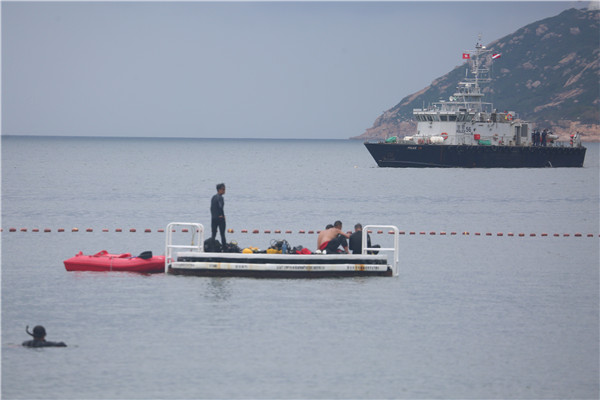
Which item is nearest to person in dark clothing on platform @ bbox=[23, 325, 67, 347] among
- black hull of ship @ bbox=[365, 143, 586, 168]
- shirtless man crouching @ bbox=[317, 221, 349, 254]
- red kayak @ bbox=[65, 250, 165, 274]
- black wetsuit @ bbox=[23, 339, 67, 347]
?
black wetsuit @ bbox=[23, 339, 67, 347]

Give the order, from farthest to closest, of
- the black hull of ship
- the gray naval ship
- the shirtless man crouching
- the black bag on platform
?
the black hull of ship, the gray naval ship, the shirtless man crouching, the black bag on platform

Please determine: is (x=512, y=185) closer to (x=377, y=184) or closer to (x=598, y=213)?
(x=377, y=184)

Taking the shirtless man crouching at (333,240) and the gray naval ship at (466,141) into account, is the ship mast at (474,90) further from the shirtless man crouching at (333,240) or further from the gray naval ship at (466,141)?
the shirtless man crouching at (333,240)

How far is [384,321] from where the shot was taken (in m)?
21.9

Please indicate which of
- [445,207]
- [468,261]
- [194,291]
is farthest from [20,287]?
[445,207]

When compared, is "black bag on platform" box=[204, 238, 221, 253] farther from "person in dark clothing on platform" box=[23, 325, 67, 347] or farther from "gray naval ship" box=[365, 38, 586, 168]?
"gray naval ship" box=[365, 38, 586, 168]

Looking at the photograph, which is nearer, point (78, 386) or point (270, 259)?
point (78, 386)

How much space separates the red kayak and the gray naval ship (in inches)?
2869

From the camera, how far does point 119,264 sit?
1065 inches

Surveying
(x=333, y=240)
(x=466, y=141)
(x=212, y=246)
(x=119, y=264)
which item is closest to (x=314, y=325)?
(x=333, y=240)

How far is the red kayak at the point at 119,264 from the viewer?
88.2ft

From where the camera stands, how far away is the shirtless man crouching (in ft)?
87.5

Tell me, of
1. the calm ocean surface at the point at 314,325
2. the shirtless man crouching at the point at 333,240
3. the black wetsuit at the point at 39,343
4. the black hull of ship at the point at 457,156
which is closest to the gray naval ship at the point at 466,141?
the black hull of ship at the point at 457,156

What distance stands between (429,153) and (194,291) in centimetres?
7864
